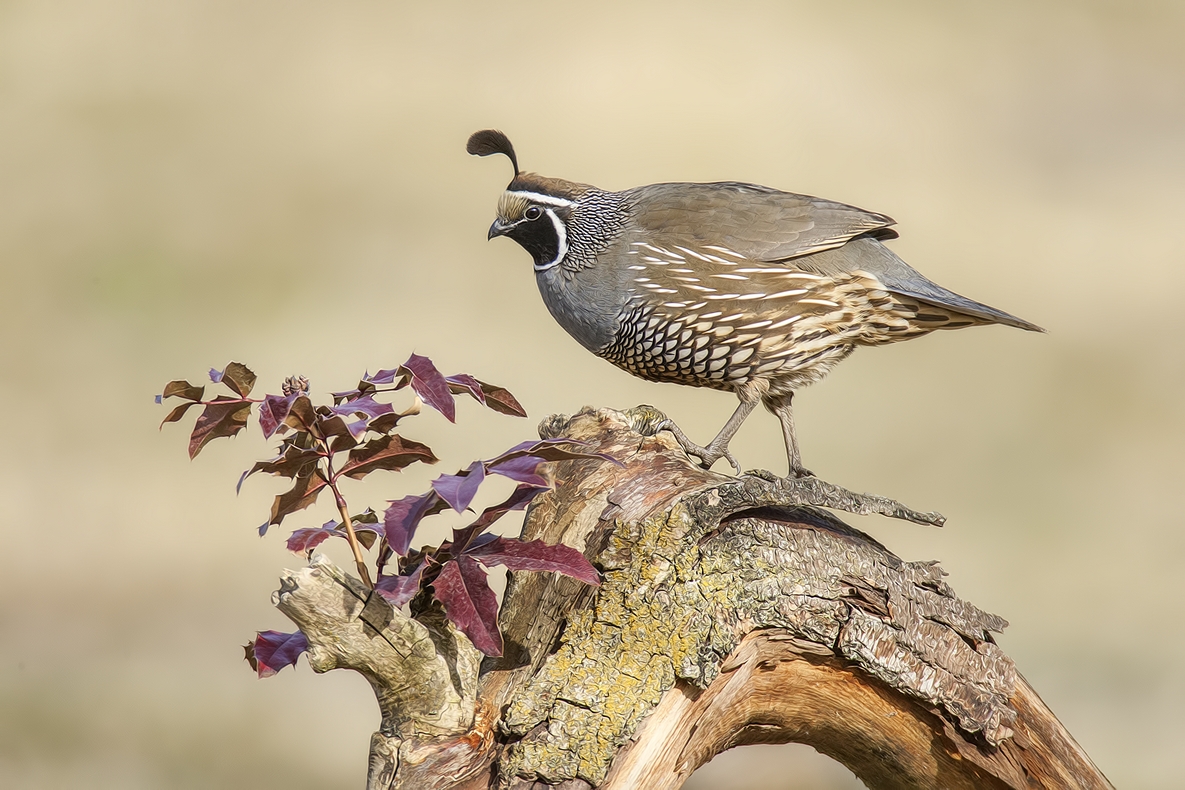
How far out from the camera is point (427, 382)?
191cm

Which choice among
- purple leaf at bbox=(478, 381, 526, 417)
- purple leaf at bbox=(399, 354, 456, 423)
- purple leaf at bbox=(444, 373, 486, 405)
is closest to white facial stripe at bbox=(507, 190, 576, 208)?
purple leaf at bbox=(478, 381, 526, 417)

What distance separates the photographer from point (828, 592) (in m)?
2.30

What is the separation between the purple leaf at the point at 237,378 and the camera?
6.20 ft

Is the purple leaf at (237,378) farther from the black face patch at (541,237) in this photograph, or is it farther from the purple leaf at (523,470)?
the black face patch at (541,237)

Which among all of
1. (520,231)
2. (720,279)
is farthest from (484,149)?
(720,279)

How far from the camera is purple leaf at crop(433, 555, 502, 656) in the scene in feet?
6.01

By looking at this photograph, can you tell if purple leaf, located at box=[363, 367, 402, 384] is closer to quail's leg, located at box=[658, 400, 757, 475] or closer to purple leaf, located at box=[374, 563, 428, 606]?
purple leaf, located at box=[374, 563, 428, 606]

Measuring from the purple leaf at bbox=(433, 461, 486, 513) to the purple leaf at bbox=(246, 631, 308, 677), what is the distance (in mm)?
476

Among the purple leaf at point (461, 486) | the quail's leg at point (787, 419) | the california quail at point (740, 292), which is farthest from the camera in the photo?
the quail's leg at point (787, 419)

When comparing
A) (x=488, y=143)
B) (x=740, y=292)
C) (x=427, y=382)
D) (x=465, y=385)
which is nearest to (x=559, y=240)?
(x=488, y=143)

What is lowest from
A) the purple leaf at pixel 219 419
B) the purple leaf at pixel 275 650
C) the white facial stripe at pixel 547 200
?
the purple leaf at pixel 275 650

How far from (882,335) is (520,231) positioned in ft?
4.11

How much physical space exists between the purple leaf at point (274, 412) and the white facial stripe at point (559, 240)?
1903 mm

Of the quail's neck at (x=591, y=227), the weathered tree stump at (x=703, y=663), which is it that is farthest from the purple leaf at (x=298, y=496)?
the quail's neck at (x=591, y=227)
